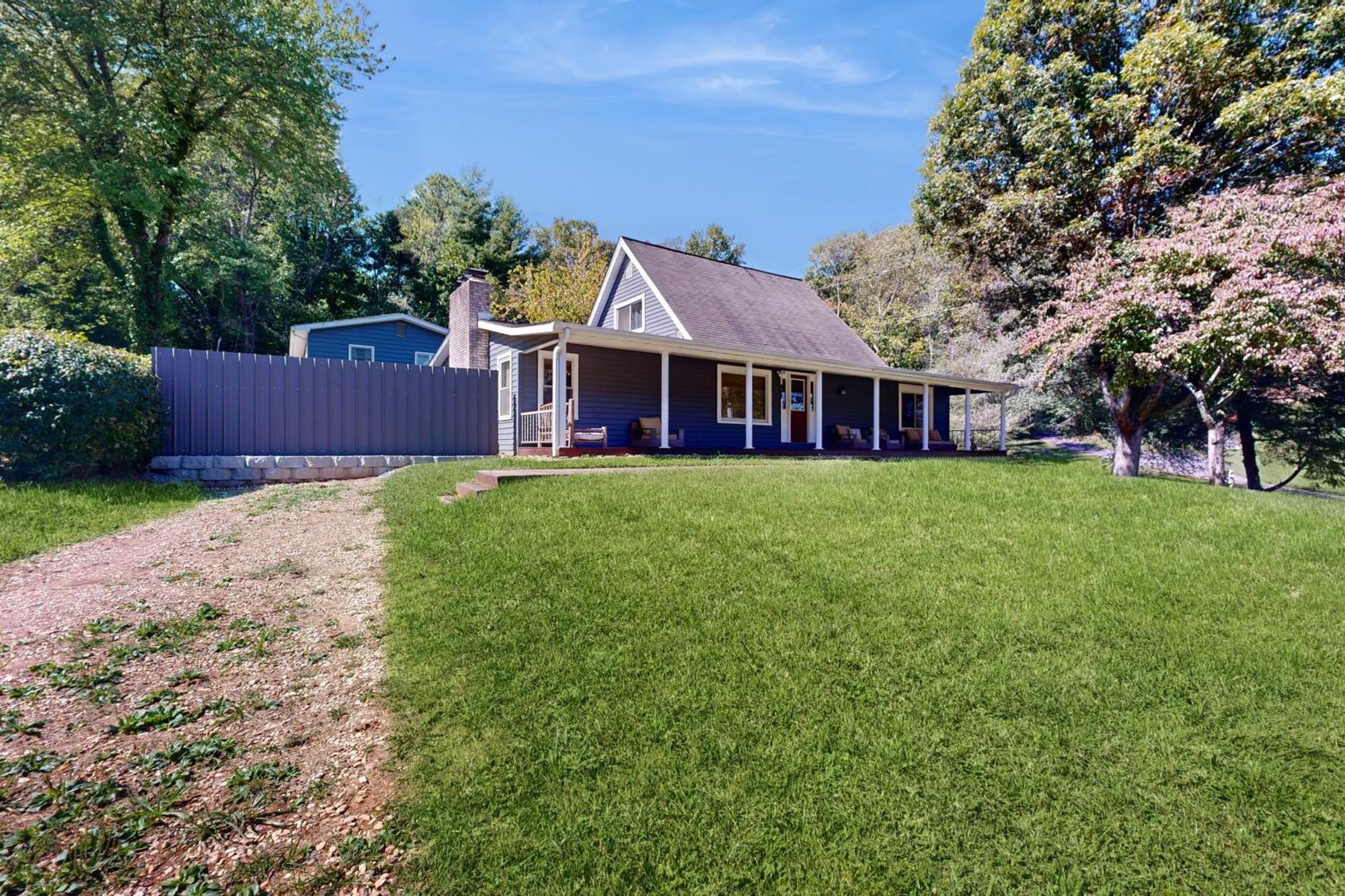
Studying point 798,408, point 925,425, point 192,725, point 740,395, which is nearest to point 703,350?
point 740,395

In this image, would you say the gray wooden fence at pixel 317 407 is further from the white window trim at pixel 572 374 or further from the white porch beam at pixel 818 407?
the white porch beam at pixel 818 407

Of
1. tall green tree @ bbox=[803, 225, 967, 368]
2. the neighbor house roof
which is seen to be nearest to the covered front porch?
tall green tree @ bbox=[803, 225, 967, 368]

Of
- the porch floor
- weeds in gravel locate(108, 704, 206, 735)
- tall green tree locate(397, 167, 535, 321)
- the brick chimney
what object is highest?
tall green tree locate(397, 167, 535, 321)

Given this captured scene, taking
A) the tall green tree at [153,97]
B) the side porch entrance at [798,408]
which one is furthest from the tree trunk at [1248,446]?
the tall green tree at [153,97]

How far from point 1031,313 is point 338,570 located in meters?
15.5

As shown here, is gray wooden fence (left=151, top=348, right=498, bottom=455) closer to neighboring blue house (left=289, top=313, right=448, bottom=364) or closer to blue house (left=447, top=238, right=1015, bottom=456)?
blue house (left=447, top=238, right=1015, bottom=456)

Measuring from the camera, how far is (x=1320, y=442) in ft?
48.3

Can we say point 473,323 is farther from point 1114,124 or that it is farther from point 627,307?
point 1114,124

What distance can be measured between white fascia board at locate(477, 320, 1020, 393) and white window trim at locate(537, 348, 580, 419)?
30.7 inches

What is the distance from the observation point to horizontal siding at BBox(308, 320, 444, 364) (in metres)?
19.1

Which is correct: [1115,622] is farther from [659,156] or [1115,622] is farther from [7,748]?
[659,156]

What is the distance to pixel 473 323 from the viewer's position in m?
13.7

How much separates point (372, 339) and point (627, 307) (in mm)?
9667

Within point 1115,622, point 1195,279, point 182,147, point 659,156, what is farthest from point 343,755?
point 182,147
